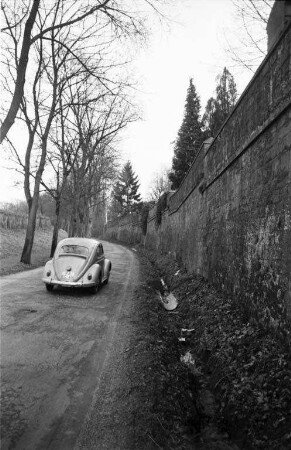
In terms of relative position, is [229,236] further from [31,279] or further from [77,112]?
[77,112]

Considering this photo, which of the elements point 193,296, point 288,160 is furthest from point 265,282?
point 193,296

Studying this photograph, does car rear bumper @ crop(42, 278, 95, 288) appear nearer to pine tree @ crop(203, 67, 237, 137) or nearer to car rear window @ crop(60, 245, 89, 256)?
car rear window @ crop(60, 245, 89, 256)

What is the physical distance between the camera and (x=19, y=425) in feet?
10.9

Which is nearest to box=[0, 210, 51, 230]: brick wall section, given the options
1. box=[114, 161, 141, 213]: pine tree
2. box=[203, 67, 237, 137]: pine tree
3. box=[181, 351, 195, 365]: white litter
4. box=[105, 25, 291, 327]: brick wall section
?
box=[203, 67, 237, 137]: pine tree

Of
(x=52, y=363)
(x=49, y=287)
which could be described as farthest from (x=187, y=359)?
(x=49, y=287)

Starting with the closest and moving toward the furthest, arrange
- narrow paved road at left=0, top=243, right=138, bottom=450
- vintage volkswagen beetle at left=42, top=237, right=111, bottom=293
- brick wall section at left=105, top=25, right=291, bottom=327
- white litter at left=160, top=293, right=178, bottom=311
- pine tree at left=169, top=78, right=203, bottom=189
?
narrow paved road at left=0, top=243, right=138, bottom=450 < brick wall section at left=105, top=25, right=291, bottom=327 < vintage volkswagen beetle at left=42, top=237, right=111, bottom=293 < white litter at left=160, top=293, right=178, bottom=311 < pine tree at left=169, top=78, right=203, bottom=189

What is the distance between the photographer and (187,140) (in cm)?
3556

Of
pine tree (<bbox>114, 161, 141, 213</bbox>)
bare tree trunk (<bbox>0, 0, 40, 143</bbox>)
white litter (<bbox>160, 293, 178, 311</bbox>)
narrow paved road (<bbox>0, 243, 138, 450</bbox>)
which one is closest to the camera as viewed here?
narrow paved road (<bbox>0, 243, 138, 450</bbox>)

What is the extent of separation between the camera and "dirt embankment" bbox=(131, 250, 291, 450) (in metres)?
3.51

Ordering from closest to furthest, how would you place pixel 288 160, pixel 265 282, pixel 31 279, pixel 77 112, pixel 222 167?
pixel 288 160 → pixel 265 282 → pixel 222 167 → pixel 31 279 → pixel 77 112

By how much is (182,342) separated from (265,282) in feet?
7.41

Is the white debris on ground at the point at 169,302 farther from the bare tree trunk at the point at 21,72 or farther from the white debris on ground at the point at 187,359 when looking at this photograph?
the bare tree trunk at the point at 21,72

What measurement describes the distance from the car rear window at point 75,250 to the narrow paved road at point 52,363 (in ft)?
4.68

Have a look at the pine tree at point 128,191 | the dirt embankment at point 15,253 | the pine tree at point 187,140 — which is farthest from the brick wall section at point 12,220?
the pine tree at point 128,191
